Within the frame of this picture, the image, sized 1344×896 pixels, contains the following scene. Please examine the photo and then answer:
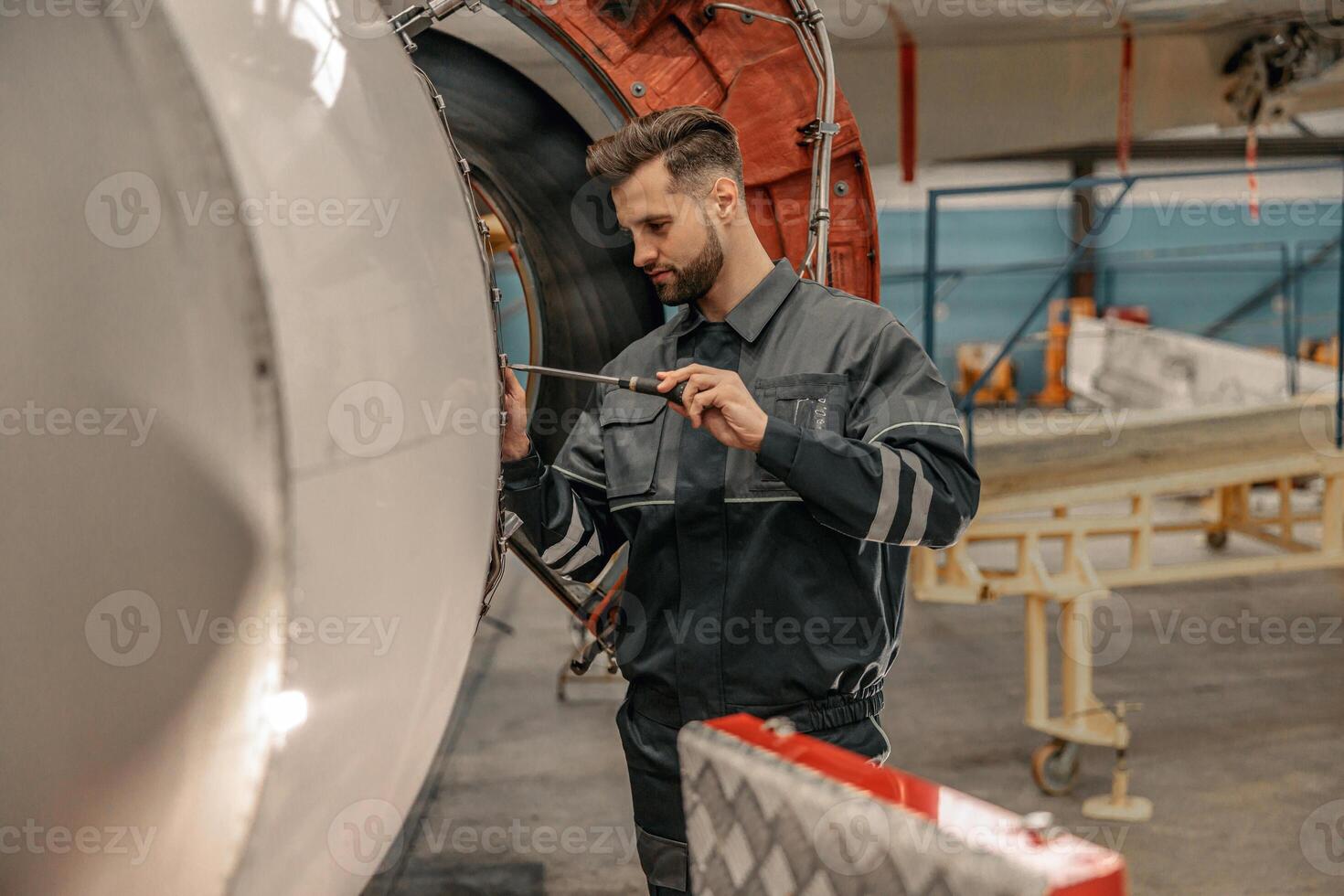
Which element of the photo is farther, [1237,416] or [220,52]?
[1237,416]

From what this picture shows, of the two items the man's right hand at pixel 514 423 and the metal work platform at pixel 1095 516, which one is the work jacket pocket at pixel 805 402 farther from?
Result: the metal work platform at pixel 1095 516

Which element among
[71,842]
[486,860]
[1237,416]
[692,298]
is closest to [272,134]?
[71,842]

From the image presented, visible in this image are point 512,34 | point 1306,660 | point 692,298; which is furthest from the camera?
point 1306,660

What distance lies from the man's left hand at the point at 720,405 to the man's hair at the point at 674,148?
295 millimetres

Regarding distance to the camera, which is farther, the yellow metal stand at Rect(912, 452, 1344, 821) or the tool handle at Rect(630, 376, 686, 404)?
the yellow metal stand at Rect(912, 452, 1344, 821)

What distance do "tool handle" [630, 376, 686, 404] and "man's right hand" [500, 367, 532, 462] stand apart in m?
0.15

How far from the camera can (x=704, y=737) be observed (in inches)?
43.0

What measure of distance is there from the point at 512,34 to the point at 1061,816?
9.05 feet

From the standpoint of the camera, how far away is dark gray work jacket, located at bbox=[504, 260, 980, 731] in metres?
1.56

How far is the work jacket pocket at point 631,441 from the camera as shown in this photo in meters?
1.68

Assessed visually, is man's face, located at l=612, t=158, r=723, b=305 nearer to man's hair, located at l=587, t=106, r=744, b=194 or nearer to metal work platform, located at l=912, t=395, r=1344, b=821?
man's hair, located at l=587, t=106, r=744, b=194

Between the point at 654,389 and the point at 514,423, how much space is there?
19cm

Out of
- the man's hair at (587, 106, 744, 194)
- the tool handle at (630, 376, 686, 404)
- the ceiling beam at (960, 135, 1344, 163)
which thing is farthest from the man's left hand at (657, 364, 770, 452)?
the ceiling beam at (960, 135, 1344, 163)

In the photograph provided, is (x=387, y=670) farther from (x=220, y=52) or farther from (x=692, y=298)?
(x=692, y=298)
